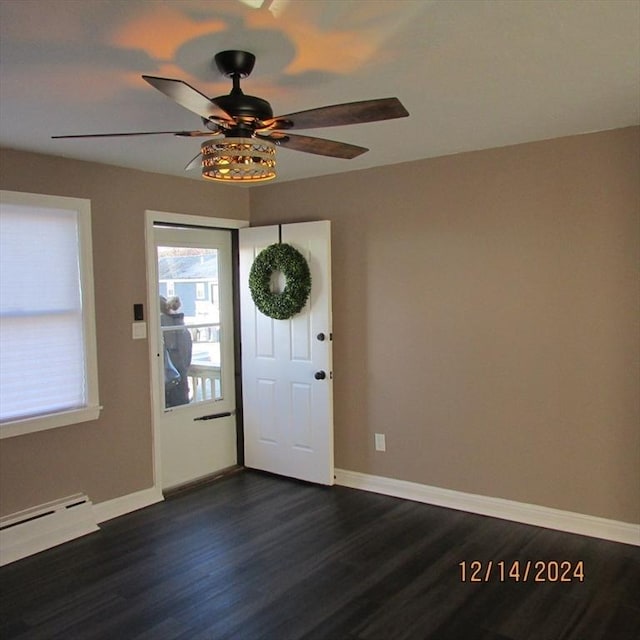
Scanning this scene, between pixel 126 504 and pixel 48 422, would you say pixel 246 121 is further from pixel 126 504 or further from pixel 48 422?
pixel 126 504

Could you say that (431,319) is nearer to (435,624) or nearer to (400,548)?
(400,548)

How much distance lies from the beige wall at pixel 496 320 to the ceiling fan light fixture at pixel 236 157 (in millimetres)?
2006

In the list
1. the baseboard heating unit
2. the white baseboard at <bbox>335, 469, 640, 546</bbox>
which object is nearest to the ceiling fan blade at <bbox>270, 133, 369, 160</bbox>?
the white baseboard at <bbox>335, 469, 640, 546</bbox>

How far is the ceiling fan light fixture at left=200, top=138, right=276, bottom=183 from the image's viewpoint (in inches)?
78.7

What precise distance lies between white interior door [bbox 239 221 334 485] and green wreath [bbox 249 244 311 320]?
0.07m

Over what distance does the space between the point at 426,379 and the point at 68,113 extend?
268 centimetres

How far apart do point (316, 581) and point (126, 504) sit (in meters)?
1.65

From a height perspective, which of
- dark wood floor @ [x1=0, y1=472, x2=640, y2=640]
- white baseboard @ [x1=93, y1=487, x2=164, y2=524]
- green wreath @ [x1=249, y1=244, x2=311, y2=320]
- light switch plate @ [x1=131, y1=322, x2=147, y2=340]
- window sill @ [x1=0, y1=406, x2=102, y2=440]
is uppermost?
green wreath @ [x1=249, y1=244, x2=311, y2=320]

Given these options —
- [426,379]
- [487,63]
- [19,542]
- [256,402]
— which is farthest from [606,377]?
→ [19,542]

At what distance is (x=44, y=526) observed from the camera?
11.3ft

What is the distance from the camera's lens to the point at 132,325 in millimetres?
3998
